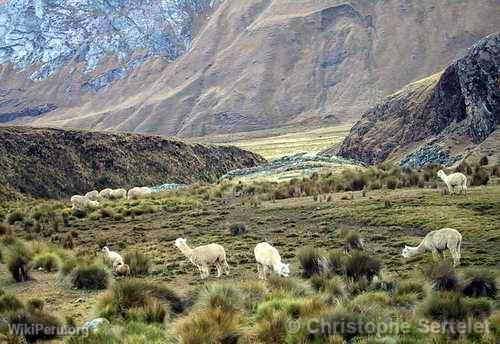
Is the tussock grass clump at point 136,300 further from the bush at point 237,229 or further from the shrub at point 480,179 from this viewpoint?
the shrub at point 480,179

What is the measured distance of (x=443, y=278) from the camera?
410 inches

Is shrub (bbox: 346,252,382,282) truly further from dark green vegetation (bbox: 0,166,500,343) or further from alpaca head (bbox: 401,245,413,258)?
alpaca head (bbox: 401,245,413,258)

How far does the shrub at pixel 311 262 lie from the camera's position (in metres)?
12.6

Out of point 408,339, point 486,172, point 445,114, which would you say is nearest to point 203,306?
point 408,339

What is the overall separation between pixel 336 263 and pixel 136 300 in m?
4.78

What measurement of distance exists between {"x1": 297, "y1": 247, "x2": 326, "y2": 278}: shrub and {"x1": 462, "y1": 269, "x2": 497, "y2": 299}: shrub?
3304mm

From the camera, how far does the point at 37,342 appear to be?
872 cm

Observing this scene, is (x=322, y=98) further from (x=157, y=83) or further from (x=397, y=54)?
(x=157, y=83)

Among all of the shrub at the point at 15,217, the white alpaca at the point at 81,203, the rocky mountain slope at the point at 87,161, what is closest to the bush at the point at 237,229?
the shrub at the point at 15,217

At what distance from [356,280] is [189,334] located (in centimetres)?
495

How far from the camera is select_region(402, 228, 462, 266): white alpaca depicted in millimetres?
12461

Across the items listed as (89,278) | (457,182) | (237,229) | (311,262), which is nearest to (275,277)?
(311,262)

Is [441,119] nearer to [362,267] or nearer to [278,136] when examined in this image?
[362,267]

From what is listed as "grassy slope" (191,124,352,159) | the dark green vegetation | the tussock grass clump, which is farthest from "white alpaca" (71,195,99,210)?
"grassy slope" (191,124,352,159)
